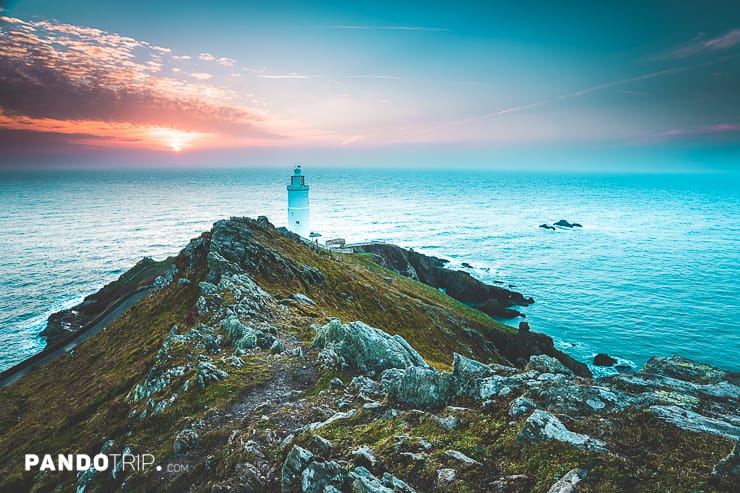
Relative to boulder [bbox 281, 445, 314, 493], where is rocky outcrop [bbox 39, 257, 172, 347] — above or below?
below

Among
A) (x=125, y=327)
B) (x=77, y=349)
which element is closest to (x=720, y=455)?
(x=125, y=327)

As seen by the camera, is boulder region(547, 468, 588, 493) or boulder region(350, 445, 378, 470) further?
boulder region(350, 445, 378, 470)

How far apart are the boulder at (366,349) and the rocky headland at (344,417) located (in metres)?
0.09

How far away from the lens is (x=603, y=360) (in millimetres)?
55750

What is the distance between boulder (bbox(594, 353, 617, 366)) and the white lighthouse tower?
60.8m

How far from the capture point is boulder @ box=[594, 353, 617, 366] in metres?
55.4

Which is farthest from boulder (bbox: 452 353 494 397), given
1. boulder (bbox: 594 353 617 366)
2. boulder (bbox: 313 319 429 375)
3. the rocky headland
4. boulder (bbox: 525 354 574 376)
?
boulder (bbox: 594 353 617 366)

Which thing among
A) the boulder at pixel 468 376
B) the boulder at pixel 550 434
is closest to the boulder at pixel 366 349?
the boulder at pixel 468 376

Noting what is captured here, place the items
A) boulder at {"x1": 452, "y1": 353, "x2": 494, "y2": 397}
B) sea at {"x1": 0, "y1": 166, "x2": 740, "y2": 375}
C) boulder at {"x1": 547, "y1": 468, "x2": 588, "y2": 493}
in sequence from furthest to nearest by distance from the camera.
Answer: sea at {"x1": 0, "y1": 166, "x2": 740, "y2": 375} < boulder at {"x1": 452, "y1": 353, "x2": 494, "y2": 397} < boulder at {"x1": 547, "y1": 468, "x2": 588, "y2": 493}

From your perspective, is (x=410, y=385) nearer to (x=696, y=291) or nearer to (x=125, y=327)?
(x=125, y=327)

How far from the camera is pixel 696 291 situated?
80.8m

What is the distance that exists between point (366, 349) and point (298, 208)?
67.7m

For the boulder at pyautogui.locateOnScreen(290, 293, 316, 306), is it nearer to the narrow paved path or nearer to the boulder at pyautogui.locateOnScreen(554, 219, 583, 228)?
the narrow paved path

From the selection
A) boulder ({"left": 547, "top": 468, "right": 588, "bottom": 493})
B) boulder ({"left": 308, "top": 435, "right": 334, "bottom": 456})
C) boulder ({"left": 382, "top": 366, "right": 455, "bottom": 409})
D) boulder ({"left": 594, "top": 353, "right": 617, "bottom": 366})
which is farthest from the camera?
boulder ({"left": 594, "top": 353, "right": 617, "bottom": 366})
